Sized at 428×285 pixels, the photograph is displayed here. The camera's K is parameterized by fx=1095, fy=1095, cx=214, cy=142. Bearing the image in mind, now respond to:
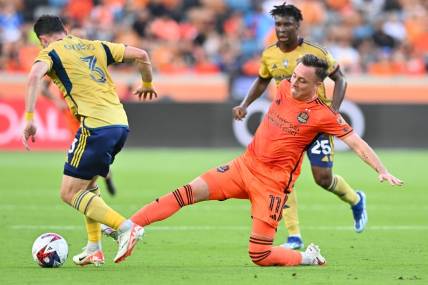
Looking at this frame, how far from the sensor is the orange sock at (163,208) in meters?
8.78

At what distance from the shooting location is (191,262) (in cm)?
922

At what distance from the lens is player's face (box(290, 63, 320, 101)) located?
8.73 meters

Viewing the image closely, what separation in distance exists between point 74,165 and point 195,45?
53.7 feet

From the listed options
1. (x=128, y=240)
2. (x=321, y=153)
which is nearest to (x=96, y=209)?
(x=128, y=240)

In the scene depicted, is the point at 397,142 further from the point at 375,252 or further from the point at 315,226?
the point at 375,252

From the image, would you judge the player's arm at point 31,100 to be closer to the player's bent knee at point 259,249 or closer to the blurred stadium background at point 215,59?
the player's bent knee at point 259,249

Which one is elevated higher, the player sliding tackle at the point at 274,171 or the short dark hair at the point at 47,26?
the short dark hair at the point at 47,26

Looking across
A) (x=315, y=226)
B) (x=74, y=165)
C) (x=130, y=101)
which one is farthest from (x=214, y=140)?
(x=74, y=165)

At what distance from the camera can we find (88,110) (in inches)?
352

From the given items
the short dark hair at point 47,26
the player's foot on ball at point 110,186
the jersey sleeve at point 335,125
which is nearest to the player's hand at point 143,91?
the short dark hair at point 47,26

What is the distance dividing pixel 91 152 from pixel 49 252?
0.87 meters

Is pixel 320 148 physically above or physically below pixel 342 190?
above

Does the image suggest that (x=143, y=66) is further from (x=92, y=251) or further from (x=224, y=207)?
(x=224, y=207)

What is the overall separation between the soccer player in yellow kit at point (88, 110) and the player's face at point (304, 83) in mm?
1309
